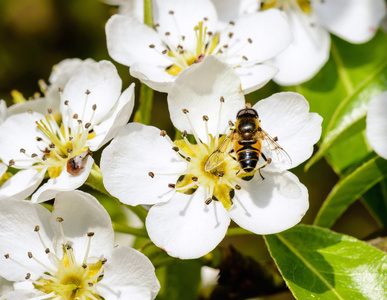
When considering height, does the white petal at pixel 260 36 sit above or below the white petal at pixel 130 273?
above

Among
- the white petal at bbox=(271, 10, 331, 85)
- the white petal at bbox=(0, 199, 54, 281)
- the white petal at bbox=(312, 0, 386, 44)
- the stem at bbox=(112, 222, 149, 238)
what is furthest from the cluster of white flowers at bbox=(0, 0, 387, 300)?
the white petal at bbox=(312, 0, 386, 44)

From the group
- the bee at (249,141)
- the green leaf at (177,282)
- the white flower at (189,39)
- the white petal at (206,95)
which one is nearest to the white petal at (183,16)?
the white flower at (189,39)

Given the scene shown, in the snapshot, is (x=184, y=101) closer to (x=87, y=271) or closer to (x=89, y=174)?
(x=89, y=174)

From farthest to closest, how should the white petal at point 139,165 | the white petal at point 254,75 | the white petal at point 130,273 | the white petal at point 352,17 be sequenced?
the white petal at point 352,17 < the white petal at point 254,75 < the white petal at point 139,165 < the white petal at point 130,273

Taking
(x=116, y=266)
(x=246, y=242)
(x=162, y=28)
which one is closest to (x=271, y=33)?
(x=162, y=28)

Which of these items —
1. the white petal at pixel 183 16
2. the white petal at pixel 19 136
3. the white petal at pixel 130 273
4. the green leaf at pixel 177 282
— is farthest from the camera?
the green leaf at pixel 177 282

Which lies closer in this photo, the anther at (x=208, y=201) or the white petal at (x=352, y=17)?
the anther at (x=208, y=201)

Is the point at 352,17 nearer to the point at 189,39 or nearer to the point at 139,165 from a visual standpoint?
the point at 189,39

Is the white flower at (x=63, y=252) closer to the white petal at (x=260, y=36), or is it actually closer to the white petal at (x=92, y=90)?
the white petal at (x=92, y=90)
